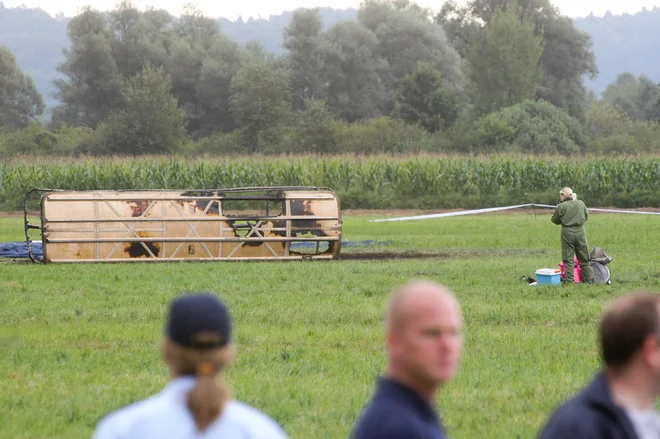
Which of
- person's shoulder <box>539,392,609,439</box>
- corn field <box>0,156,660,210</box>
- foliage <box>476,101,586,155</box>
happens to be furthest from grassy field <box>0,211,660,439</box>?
foliage <box>476,101,586,155</box>

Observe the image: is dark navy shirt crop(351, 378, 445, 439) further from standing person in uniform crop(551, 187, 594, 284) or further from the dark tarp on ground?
the dark tarp on ground

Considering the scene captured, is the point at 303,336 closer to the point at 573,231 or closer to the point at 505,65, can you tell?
the point at 573,231

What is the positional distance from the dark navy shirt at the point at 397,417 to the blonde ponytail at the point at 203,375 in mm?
462

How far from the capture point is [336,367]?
10.4 metres

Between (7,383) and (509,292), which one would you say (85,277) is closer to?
(509,292)

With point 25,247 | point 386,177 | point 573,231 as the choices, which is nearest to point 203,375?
point 573,231

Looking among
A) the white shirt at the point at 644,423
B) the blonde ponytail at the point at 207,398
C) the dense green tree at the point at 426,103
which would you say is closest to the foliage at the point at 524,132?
the dense green tree at the point at 426,103

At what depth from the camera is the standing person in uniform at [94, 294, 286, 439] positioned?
3.30m

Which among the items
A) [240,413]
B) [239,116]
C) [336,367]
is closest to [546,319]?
[336,367]

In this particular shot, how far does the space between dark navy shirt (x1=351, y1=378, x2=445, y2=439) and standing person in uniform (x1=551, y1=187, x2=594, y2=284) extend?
1397 cm

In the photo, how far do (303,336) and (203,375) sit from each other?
907cm

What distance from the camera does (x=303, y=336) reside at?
12336 millimetres

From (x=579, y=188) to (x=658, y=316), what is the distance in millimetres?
41953

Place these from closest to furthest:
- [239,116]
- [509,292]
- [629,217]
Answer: [509,292], [629,217], [239,116]
